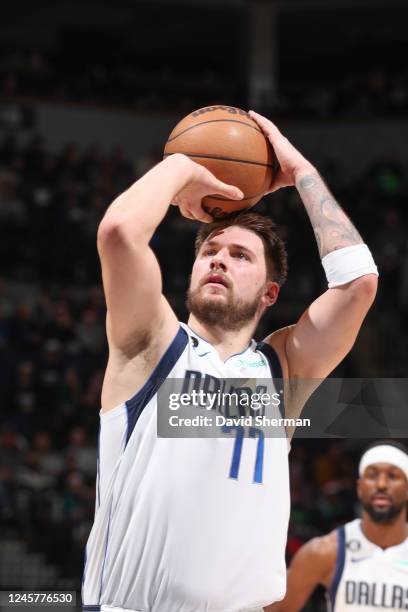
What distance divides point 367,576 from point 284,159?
3024 millimetres

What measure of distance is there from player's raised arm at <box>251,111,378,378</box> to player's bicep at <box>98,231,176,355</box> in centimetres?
62

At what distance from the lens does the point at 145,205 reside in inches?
132

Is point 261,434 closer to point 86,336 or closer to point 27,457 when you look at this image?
point 27,457

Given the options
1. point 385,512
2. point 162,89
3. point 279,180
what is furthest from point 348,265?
point 162,89

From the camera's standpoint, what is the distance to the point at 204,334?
374 cm

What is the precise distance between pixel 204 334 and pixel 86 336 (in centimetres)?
1055

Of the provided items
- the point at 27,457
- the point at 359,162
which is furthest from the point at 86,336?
the point at 359,162

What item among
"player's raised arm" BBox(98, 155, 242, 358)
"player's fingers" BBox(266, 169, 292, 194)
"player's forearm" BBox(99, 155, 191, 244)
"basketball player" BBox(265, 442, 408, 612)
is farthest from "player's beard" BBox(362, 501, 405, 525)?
"player's forearm" BBox(99, 155, 191, 244)

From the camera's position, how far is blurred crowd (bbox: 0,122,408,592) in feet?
36.3

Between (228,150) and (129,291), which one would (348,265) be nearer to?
(228,150)

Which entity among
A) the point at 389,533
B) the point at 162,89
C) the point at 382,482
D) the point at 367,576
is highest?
the point at 162,89

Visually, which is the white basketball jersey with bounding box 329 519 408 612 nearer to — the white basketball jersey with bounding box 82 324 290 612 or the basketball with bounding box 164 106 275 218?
the white basketball jersey with bounding box 82 324 290 612

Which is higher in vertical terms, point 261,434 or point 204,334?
point 204,334

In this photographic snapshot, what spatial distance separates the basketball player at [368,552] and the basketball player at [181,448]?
8.46 ft
